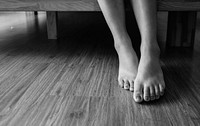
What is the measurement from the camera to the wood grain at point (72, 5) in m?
1.11

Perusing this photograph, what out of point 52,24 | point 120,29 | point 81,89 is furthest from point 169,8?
point 52,24

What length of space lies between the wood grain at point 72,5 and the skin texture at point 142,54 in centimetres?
16

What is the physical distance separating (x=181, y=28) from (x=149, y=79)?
674 millimetres

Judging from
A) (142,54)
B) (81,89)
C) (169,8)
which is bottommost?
(81,89)

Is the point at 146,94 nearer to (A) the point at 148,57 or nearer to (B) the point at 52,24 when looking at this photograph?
(A) the point at 148,57

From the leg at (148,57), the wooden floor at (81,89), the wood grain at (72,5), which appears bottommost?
the wooden floor at (81,89)

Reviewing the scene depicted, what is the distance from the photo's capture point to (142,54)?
3.09 ft

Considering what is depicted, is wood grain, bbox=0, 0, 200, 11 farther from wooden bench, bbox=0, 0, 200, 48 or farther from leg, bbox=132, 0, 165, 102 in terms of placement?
leg, bbox=132, 0, 165, 102

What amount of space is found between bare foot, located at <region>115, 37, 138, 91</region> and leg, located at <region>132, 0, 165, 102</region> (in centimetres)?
4

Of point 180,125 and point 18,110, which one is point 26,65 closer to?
point 18,110

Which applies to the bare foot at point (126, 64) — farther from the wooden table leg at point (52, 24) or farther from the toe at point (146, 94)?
the wooden table leg at point (52, 24)

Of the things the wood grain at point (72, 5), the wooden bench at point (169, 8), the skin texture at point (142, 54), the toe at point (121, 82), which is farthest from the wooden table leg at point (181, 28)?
the toe at point (121, 82)

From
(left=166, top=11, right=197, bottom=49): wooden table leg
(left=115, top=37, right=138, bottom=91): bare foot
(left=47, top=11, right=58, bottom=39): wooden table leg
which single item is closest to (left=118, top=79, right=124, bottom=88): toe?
(left=115, top=37, right=138, bottom=91): bare foot

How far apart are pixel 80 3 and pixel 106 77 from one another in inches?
16.1
